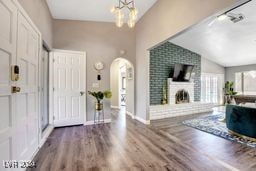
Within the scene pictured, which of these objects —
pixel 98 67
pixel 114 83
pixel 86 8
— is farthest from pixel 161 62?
pixel 86 8

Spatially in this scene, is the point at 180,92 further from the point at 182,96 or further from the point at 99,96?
the point at 99,96

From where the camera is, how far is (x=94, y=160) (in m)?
2.37

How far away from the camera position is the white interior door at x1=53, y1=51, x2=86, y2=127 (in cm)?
423

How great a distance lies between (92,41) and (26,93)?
9.99ft

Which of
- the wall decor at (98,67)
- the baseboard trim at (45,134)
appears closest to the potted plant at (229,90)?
the wall decor at (98,67)

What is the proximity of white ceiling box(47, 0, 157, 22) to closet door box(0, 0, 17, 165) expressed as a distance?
2.39 m

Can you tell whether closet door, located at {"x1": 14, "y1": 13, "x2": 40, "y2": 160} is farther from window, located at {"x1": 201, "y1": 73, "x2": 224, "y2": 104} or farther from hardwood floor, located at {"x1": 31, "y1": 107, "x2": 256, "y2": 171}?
window, located at {"x1": 201, "y1": 73, "x2": 224, "y2": 104}

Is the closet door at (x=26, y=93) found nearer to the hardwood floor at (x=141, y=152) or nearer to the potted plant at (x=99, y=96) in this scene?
the hardwood floor at (x=141, y=152)

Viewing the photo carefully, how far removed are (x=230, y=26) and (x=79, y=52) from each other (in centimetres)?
464

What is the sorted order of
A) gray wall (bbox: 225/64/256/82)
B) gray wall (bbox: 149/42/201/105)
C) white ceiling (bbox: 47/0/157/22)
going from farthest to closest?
gray wall (bbox: 225/64/256/82)
gray wall (bbox: 149/42/201/105)
white ceiling (bbox: 47/0/157/22)

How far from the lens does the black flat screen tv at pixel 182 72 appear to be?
623cm

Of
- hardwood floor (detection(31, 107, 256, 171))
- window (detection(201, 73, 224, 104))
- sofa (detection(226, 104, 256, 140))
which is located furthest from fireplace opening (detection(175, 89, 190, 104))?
sofa (detection(226, 104, 256, 140))

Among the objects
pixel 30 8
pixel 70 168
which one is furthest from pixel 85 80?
pixel 70 168

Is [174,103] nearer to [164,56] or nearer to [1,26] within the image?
[164,56]
